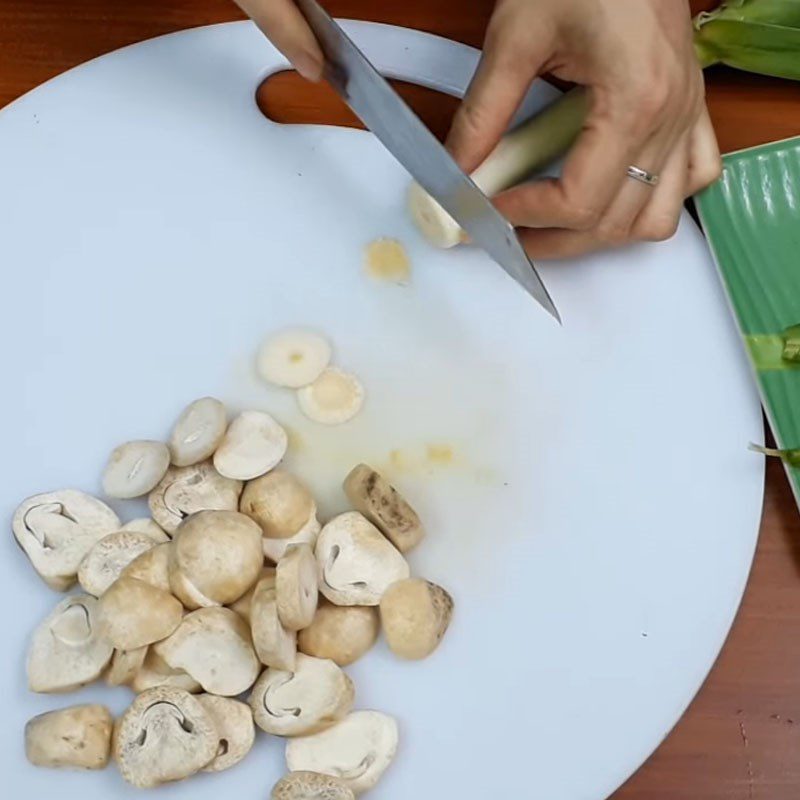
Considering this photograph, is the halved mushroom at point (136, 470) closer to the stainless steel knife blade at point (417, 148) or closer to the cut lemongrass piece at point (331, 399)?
the cut lemongrass piece at point (331, 399)

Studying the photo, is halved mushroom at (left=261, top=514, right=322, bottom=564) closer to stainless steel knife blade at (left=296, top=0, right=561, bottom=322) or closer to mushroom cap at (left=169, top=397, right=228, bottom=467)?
mushroom cap at (left=169, top=397, right=228, bottom=467)

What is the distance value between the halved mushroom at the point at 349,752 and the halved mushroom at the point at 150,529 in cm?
18

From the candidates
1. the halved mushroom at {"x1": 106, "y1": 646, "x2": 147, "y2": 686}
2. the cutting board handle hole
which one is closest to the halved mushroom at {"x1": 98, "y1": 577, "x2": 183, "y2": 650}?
the halved mushroom at {"x1": 106, "y1": 646, "x2": 147, "y2": 686}

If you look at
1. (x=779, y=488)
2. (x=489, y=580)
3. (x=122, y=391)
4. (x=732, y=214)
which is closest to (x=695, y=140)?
(x=732, y=214)

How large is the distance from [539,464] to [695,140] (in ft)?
0.94

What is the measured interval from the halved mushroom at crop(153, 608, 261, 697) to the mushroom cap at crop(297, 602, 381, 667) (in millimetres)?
41

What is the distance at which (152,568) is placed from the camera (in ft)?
2.50

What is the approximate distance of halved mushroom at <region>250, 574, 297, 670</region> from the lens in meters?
0.72

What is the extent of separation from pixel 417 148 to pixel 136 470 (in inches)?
12.2

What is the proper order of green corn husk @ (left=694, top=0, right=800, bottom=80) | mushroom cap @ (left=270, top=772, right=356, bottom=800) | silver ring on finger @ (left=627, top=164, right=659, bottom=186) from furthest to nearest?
1. green corn husk @ (left=694, top=0, right=800, bottom=80)
2. silver ring on finger @ (left=627, top=164, right=659, bottom=186)
3. mushroom cap @ (left=270, top=772, right=356, bottom=800)

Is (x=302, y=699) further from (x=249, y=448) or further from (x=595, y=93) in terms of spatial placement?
(x=595, y=93)

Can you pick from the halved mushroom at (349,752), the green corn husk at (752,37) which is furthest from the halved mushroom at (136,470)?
the green corn husk at (752,37)

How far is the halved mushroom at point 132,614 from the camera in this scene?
726 mm

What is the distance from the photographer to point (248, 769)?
2.52ft
